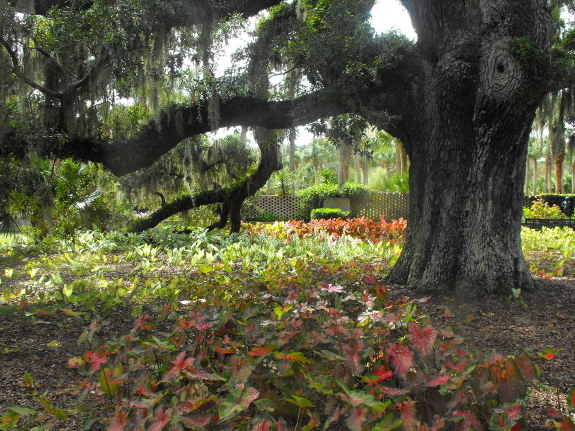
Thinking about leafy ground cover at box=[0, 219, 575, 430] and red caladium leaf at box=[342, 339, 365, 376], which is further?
red caladium leaf at box=[342, 339, 365, 376]

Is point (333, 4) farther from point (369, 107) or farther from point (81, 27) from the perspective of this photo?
point (81, 27)

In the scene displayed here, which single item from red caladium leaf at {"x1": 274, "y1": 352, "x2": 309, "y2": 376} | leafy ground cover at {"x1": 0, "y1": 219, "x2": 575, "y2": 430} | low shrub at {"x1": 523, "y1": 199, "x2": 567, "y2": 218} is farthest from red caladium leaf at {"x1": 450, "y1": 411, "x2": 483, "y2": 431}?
low shrub at {"x1": 523, "y1": 199, "x2": 567, "y2": 218}

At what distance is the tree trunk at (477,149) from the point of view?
349 centimetres

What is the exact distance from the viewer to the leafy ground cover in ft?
4.87

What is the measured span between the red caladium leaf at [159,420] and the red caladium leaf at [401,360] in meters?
0.80

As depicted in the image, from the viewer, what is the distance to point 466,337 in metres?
2.58

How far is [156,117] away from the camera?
17.0ft

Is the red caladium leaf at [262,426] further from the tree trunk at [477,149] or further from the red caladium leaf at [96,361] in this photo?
the tree trunk at [477,149]

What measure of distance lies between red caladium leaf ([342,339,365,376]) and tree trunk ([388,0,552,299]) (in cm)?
217

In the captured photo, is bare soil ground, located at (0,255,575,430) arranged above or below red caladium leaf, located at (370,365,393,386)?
below

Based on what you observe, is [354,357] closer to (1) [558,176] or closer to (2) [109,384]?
(2) [109,384]

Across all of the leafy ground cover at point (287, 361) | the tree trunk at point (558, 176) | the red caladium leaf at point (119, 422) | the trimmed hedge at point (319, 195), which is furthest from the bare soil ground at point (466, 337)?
the tree trunk at point (558, 176)

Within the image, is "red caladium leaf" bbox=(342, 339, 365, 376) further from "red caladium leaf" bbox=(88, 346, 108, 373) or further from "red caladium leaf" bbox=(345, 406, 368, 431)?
"red caladium leaf" bbox=(88, 346, 108, 373)

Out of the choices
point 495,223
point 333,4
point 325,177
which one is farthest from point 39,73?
point 325,177
